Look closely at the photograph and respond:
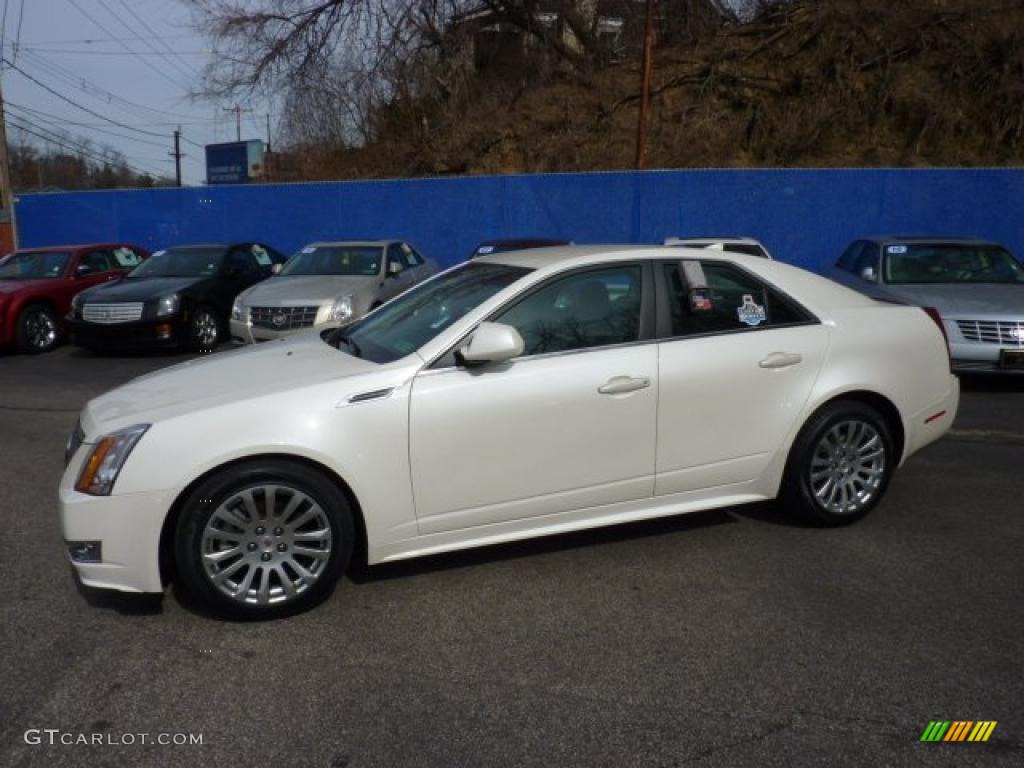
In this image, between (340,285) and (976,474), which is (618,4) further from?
(976,474)

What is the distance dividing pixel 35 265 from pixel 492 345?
38.0ft

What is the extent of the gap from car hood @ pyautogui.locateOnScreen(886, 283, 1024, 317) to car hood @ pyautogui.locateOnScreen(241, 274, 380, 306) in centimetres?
599

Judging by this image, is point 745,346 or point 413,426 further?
point 745,346

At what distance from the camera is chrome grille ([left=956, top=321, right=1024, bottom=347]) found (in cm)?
751

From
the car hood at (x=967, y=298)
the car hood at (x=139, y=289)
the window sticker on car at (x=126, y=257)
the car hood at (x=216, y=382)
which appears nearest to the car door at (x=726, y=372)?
the car hood at (x=216, y=382)

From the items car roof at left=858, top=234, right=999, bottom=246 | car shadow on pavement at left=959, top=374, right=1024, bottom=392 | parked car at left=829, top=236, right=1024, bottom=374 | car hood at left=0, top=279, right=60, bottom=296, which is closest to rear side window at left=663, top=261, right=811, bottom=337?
parked car at left=829, top=236, right=1024, bottom=374

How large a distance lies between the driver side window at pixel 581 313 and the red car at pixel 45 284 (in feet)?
32.6

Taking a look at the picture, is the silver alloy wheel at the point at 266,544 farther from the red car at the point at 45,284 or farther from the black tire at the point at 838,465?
the red car at the point at 45,284


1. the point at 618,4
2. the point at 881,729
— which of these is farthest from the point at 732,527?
the point at 618,4

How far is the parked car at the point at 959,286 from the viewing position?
7.56m

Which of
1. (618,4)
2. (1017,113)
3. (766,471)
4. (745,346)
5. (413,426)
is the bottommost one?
(766,471)

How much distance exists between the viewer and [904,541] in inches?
174

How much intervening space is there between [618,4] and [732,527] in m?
25.2

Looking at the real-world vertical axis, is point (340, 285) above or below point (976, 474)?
above
